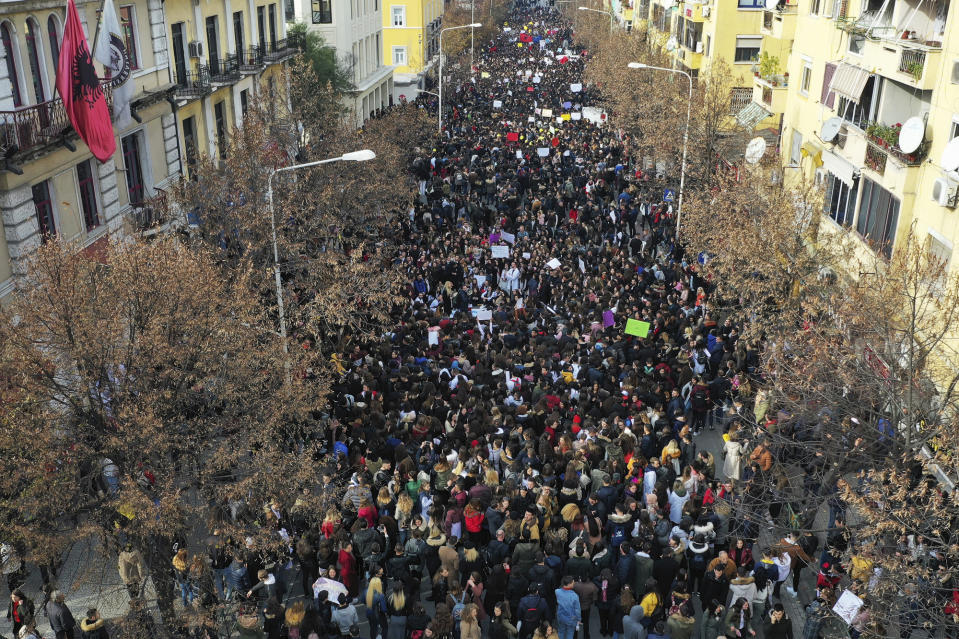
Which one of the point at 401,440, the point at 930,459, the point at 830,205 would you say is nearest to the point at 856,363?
the point at 930,459

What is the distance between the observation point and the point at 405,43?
72.9 metres

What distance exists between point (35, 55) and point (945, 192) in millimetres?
20924

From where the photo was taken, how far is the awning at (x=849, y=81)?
24.7 metres

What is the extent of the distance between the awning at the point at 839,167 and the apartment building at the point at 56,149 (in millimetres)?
19623

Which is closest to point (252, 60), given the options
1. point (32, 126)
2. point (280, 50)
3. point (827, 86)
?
point (280, 50)

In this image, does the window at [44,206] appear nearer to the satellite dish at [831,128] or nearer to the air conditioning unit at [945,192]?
the air conditioning unit at [945,192]

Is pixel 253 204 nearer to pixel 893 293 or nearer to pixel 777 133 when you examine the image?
pixel 893 293

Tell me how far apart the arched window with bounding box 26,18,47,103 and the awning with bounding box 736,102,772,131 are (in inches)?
1055

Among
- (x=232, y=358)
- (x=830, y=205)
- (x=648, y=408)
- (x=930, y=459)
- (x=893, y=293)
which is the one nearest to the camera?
(x=930, y=459)

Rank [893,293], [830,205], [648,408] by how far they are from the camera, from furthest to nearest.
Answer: [830,205] → [648,408] → [893,293]

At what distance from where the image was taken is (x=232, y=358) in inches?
556

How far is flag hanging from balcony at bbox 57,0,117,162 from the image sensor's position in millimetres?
19312

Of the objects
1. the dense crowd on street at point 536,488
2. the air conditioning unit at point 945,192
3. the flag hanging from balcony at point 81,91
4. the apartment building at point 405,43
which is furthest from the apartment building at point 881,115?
the apartment building at point 405,43

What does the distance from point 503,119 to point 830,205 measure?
34.8 meters
